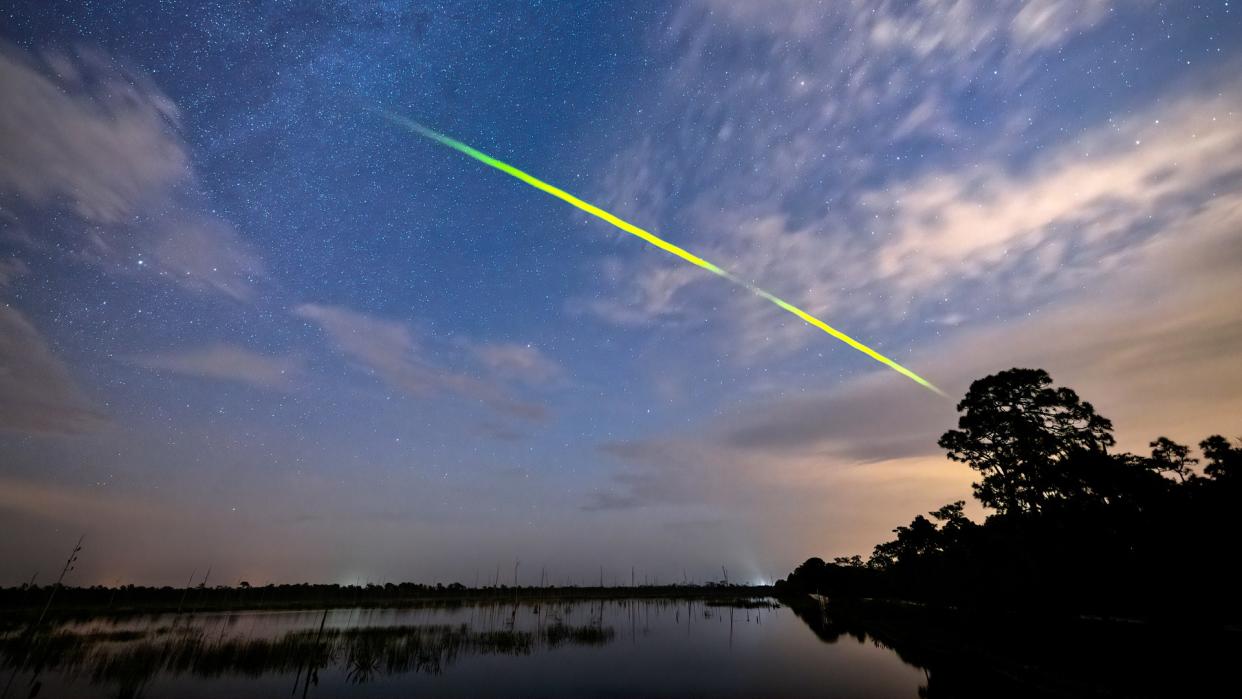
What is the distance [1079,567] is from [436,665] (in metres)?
32.2

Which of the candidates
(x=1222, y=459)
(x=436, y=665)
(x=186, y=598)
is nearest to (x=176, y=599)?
(x=186, y=598)

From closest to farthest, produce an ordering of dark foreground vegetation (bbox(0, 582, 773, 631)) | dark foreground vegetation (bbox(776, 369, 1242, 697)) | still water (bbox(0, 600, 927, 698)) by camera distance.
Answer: dark foreground vegetation (bbox(776, 369, 1242, 697)) < still water (bbox(0, 600, 927, 698)) < dark foreground vegetation (bbox(0, 582, 773, 631))

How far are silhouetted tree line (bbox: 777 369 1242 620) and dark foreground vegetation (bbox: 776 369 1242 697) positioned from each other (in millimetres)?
57

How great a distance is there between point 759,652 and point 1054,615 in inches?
664

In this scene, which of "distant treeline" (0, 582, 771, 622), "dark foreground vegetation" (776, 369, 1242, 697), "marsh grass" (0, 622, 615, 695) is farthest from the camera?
"distant treeline" (0, 582, 771, 622)

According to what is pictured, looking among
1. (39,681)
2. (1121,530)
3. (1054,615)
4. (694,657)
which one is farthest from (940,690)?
(39,681)

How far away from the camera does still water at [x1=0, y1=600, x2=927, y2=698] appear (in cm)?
1970

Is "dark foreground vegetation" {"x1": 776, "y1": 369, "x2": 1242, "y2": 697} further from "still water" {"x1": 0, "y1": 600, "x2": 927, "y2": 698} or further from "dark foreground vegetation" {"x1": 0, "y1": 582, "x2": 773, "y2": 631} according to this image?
"dark foreground vegetation" {"x1": 0, "y1": 582, "x2": 773, "y2": 631}

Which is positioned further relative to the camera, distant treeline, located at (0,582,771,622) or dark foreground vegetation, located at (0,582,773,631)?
distant treeline, located at (0,582,771,622)

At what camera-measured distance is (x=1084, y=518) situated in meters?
23.0

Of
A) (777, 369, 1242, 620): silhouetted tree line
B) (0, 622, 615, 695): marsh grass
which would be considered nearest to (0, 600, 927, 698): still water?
(0, 622, 615, 695): marsh grass

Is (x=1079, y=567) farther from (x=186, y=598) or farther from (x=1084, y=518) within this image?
(x=186, y=598)

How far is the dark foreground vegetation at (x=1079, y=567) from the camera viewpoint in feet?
54.3

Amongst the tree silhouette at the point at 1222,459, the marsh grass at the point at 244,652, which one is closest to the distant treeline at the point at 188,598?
the marsh grass at the point at 244,652
